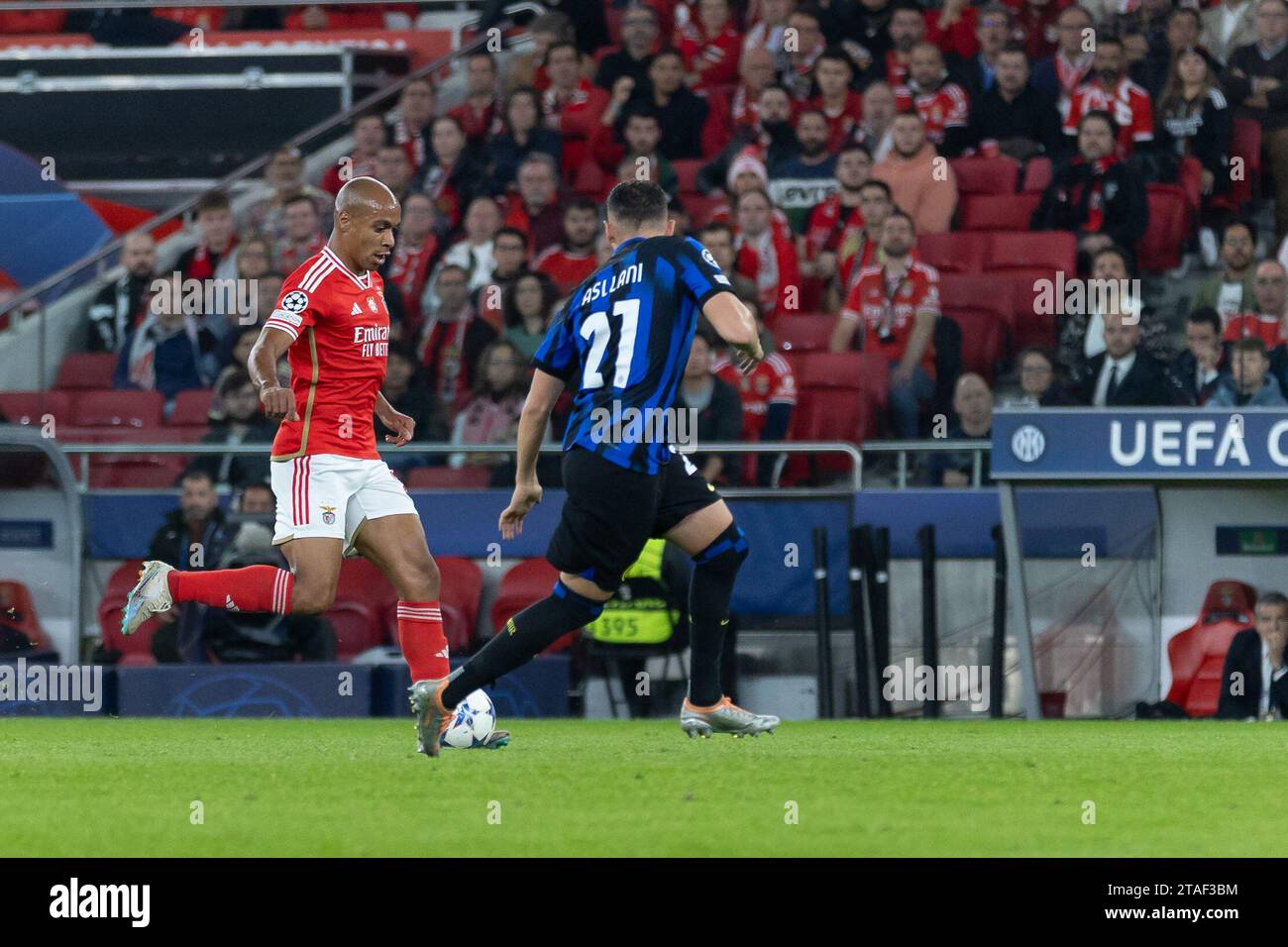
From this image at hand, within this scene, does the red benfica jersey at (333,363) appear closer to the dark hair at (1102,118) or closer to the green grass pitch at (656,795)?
the green grass pitch at (656,795)

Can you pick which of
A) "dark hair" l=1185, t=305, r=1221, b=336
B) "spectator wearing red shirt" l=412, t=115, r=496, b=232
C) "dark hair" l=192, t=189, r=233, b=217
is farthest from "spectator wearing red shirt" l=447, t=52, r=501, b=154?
"dark hair" l=1185, t=305, r=1221, b=336

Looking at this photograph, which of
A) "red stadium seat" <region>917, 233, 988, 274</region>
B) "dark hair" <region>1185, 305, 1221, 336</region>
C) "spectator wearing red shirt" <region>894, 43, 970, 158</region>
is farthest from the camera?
"spectator wearing red shirt" <region>894, 43, 970, 158</region>

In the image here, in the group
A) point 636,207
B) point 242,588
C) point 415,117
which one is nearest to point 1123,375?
point 636,207

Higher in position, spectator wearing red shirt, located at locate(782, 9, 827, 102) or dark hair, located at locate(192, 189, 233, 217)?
spectator wearing red shirt, located at locate(782, 9, 827, 102)

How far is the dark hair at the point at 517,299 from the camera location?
13609 mm

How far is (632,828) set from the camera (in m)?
5.82

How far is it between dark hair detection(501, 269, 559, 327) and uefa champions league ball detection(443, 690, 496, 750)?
5.74 m

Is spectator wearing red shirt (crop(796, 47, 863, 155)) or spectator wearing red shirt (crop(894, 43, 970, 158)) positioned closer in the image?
spectator wearing red shirt (crop(894, 43, 970, 158))

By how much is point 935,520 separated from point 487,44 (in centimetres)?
682

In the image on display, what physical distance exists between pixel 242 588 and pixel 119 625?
4441mm

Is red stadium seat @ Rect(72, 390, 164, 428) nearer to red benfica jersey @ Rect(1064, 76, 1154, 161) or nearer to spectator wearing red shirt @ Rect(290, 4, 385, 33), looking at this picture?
spectator wearing red shirt @ Rect(290, 4, 385, 33)

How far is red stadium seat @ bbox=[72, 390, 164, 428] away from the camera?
1421 cm

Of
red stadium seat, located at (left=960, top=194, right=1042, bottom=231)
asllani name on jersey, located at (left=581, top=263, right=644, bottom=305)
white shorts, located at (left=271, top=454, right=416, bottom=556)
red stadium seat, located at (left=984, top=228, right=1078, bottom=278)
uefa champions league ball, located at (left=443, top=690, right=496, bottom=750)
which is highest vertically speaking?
red stadium seat, located at (left=960, top=194, right=1042, bottom=231)

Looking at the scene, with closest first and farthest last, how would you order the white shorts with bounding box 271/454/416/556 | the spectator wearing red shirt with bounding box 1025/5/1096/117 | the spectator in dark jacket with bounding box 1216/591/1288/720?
the white shorts with bounding box 271/454/416/556, the spectator in dark jacket with bounding box 1216/591/1288/720, the spectator wearing red shirt with bounding box 1025/5/1096/117
